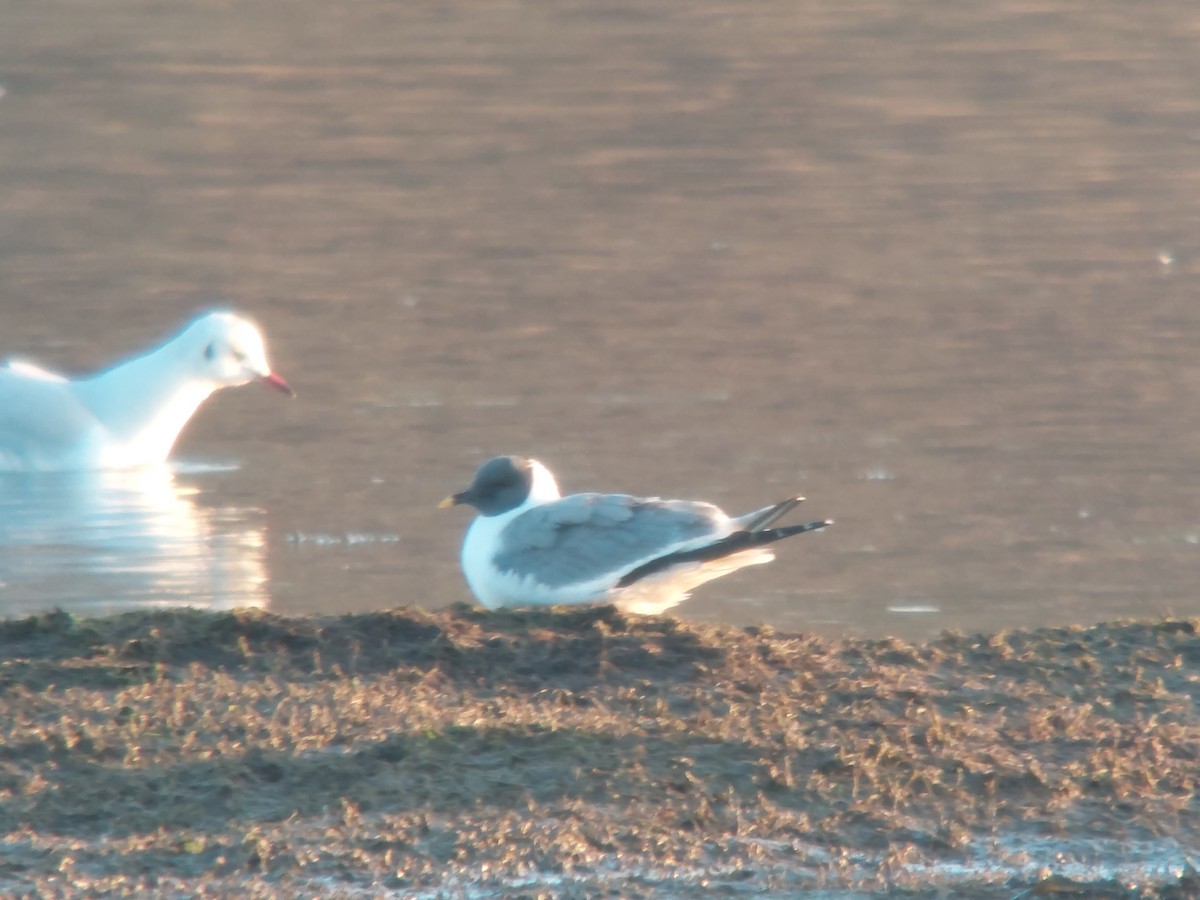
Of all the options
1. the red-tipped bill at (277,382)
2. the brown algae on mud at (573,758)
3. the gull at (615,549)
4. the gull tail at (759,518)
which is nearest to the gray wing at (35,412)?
the red-tipped bill at (277,382)

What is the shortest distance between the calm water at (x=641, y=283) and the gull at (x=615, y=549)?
0.65 m

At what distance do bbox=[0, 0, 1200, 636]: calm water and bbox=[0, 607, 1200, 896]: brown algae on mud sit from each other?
4.19 ft

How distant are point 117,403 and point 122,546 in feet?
5.02

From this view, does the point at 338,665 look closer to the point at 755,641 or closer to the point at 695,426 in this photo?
the point at 755,641

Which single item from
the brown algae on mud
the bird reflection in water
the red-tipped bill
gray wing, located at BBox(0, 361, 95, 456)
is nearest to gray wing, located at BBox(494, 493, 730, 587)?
the brown algae on mud

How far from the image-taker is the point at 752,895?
13.6ft

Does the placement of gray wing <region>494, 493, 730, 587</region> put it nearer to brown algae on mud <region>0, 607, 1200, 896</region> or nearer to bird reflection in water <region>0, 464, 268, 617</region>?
brown algae on mud <region>0, 607, 1200, 896</region>

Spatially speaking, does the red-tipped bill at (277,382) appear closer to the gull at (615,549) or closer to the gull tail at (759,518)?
the gull at (615,549)

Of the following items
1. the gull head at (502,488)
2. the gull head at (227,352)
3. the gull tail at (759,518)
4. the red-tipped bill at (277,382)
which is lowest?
the gull tail at (759,518)

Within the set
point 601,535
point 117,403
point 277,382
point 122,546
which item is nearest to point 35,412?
point 117,403

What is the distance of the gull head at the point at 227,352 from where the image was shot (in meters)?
9.34

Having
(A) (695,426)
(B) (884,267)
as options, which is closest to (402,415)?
(A) (695,426)

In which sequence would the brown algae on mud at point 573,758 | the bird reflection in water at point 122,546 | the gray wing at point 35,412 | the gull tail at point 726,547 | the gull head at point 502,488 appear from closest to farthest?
the brown algae on mud at point 573,758, the gull tail at point 726,547, the gull head at point 502,488, the bird reflection in water at point 122,546, the gray wing at point 35,412

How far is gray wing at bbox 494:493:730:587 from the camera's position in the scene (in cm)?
601
